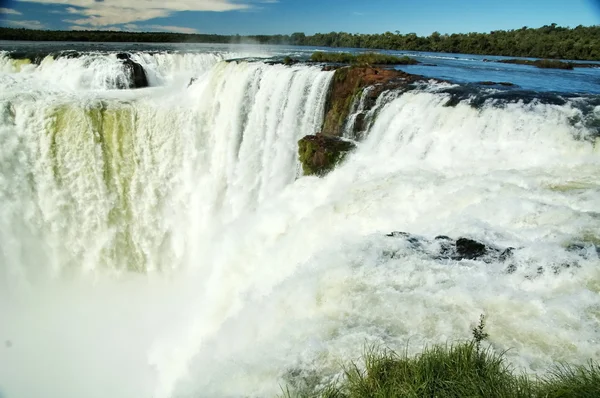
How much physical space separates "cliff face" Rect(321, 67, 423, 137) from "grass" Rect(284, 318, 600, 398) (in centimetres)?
778

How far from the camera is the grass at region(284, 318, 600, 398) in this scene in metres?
2.80

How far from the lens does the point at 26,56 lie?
19766 mm

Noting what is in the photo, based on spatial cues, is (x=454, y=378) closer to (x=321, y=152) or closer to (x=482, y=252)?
(x=482, y=252)

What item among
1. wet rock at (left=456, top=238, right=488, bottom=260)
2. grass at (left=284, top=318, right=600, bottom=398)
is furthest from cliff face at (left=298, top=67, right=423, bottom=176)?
grass at (left=284, top=318, right=600, bottom=398)

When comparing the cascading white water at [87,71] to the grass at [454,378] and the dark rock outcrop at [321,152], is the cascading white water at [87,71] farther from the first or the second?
the grass at [454,378]

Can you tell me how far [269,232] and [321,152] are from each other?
2.53 meters

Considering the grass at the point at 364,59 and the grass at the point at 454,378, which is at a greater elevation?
the grass at the point at 364,59

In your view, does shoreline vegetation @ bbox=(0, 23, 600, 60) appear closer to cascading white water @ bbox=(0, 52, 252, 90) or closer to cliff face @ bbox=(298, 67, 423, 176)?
cliff face @ bbox=(298, 67, 423, 176)

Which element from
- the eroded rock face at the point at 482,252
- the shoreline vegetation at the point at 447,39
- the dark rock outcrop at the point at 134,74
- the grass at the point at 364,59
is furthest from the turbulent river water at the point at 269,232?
the shoreline vegetation at the point at 447,39

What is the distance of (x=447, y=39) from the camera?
39594 mm

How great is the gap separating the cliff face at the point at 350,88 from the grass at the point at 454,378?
25.5ft

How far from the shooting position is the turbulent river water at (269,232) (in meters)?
3.87

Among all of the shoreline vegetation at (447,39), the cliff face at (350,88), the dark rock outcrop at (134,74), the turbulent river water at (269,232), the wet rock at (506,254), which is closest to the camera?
the turbulent river water at (269,232)

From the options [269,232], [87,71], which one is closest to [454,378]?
[269,232]
